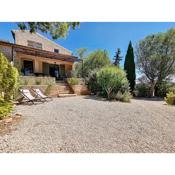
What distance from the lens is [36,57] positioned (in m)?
18.5

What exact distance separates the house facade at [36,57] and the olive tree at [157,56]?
9561 millimetres

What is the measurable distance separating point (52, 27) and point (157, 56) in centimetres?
1709

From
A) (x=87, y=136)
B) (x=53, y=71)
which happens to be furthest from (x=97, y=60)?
(x=87, y=136)

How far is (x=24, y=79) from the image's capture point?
12.5 meters

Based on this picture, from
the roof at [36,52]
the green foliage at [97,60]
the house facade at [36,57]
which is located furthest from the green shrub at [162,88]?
the green foliage at [97,60]

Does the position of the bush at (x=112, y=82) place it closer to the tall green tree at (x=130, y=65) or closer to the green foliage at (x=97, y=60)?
the tall green tree at (x=130, y=65)

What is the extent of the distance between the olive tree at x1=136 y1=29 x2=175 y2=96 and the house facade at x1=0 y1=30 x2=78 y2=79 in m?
9.56

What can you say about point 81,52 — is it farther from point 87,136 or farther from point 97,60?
point 87,136

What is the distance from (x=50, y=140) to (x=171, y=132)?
11.6ft

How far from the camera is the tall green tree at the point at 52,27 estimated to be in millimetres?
8141

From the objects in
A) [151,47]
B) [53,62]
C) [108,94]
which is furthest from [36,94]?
[151,47]

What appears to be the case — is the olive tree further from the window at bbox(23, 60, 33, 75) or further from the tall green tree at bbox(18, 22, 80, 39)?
the tall green tree at bbox(18, 22, 80, 39)

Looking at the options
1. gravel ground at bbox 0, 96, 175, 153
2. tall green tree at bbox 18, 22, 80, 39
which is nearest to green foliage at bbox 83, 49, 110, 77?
tall green tree at bbox 18, 22, 80, 39
